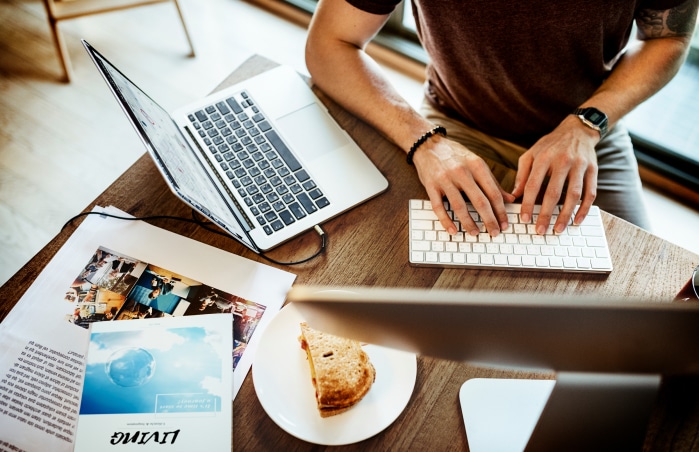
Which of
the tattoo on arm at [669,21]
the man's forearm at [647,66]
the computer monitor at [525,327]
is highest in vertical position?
the computer monitor at [525,327]

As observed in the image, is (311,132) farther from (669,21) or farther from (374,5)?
(669,21)

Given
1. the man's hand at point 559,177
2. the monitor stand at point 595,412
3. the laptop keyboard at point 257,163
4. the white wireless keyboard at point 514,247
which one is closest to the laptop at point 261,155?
the laptop keyboard at point 257,163

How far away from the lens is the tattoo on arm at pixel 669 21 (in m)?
1.02

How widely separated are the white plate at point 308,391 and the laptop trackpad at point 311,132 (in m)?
0.35

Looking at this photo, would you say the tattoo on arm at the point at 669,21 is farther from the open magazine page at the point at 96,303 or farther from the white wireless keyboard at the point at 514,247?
the open magazine page at the point at 96,303

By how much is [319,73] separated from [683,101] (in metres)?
1.76

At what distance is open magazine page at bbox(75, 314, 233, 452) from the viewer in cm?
69

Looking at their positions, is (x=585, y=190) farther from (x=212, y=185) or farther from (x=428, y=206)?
(x=212, y=185)

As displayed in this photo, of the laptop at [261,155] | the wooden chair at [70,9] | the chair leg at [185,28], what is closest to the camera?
the laptop at [261,155]

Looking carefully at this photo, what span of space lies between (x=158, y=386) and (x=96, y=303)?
190mm

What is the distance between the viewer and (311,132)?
1.00 metres

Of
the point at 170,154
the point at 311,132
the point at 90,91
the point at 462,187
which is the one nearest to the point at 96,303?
the point at 170,154

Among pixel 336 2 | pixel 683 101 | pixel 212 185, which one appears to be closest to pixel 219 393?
pixel 212 185

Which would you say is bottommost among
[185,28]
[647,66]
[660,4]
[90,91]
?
[90,91]
